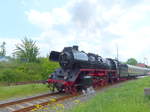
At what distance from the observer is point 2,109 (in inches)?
373

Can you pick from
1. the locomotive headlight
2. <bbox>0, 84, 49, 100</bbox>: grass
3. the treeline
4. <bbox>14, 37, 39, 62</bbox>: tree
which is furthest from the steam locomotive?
<bbox>14, 37, 39, 62</bbox>: tree

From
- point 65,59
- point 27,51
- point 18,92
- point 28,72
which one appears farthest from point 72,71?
point 27,51

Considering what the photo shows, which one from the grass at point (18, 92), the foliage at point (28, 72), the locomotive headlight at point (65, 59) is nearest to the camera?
the grass at point (18, 92)

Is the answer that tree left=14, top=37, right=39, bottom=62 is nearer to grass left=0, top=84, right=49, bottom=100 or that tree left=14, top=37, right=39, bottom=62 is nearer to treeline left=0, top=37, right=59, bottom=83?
treeline left=0, top=37, right=59, bottom=83

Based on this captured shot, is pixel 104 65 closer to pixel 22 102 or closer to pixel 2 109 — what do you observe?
pixel 22 102

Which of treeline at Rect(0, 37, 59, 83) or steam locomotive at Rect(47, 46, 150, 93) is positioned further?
treeline at Rect(0, 37, 59, 83)

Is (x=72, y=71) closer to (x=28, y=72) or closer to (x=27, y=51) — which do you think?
(x=28, y=72)

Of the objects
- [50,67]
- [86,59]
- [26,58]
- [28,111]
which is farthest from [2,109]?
[26,58]

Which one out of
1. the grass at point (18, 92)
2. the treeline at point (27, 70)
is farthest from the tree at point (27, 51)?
the grass at point (18, 92)

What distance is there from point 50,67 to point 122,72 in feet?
32.1

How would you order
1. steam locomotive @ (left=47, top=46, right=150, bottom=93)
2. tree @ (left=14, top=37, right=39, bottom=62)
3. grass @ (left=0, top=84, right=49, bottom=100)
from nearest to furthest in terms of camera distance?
1. steam locomotive @ (left=47, top=46, right=150, bottom=93)
2. grass @ (left=0, top=84, right=49, bottom=100)
3. tree @ (left=14, top=37, right=39, bottom=62)

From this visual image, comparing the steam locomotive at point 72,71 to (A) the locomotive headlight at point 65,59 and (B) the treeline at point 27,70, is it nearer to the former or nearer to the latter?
(A) the locomotive headlight at point 65,59

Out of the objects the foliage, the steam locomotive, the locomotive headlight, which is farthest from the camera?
the foliage

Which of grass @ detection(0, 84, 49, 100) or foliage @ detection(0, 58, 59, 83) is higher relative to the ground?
foliage @ detection(0, 58, 59, 83)
